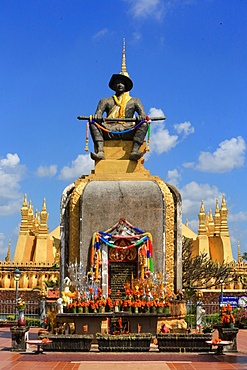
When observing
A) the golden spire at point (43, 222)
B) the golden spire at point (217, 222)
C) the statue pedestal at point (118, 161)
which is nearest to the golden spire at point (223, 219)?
the golden spire at point (217, 222)

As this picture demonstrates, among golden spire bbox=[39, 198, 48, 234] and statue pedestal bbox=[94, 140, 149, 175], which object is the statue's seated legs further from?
golden spire bbox=[39, 198, 48, 234]

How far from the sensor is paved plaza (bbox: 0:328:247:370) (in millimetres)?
11422

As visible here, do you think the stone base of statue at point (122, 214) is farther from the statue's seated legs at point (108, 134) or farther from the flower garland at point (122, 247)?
the statue's seated legs at point (108, 134)

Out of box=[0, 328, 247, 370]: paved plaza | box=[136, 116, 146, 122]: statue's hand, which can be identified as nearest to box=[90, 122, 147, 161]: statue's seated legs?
box=[136, 116, 146, 122]: statue's hand

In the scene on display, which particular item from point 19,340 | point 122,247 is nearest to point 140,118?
point 122,247

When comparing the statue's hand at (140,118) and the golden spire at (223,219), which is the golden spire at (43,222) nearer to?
the golden spire at (223,219)

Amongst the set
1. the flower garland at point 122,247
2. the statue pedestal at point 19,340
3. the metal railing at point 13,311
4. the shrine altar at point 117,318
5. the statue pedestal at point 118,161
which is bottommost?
the statue pedestal at point 19,340

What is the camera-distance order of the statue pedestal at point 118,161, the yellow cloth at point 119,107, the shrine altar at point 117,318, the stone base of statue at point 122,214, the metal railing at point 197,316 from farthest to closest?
the yellow cloth at point 119,107 < the statue pedestal at point 118,161 < the metal railing at point 197,316 < the stone base of statue at point 122,214 < the shrine altar at point 117,318

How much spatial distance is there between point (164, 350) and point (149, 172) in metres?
6.72

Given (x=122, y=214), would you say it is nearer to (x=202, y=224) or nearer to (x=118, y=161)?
(x=118, y=161)

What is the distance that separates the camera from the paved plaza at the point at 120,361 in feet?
37.5

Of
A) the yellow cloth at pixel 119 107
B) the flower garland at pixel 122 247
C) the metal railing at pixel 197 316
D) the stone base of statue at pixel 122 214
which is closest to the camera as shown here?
the flower garland at pixel 122 247

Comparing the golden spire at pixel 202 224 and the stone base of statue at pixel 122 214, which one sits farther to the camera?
the golden spire at pixel 202 224

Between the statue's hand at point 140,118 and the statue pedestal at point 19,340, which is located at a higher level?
the statue's hand at point 140,118
